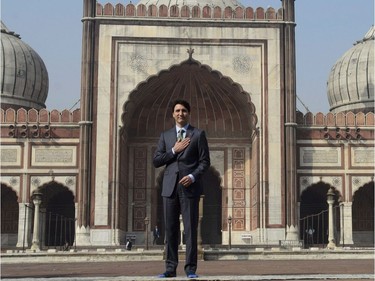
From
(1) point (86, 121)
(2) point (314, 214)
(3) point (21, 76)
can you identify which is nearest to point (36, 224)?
(1) point (86, 121)

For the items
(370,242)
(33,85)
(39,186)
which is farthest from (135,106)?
(370,242)

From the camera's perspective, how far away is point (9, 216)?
80.5 feet

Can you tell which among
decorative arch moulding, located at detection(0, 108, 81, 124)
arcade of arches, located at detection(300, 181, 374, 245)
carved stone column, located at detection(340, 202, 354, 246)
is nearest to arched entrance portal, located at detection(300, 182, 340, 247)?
arcade of arches, located at detection(300, 181, 374, 245)

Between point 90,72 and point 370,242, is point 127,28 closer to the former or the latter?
point 90,72

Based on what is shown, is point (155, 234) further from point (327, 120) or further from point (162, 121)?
point (327, 120)

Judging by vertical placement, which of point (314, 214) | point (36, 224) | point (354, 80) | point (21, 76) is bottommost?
point (36, 224)

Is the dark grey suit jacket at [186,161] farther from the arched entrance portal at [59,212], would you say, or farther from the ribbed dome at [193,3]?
the ribbed dome at [193,3]

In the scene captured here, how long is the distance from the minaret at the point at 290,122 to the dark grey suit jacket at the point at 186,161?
17.4 m

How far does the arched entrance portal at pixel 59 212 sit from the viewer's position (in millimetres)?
24594

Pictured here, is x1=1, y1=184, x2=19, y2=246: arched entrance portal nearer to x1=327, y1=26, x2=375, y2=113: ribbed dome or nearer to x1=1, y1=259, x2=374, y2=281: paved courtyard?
x1=327, y1=26, x2=375, y2=113: ribbed dome

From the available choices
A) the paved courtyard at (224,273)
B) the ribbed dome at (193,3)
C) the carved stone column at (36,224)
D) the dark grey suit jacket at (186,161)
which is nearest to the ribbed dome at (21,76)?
the ribbed dome at (193,3)

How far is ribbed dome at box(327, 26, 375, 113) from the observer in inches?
1124

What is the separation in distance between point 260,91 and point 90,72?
534 cm

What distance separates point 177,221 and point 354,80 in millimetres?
25082
